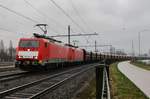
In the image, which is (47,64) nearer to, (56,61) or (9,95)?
(56,61)

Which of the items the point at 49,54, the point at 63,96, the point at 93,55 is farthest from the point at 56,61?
the point at 93,55

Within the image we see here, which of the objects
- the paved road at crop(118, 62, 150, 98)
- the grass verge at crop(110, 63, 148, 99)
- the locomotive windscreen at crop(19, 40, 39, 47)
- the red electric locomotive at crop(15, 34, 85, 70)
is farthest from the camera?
the locomotive windscreen at crop(19, 40, 39, 47)

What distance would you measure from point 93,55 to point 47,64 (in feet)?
144

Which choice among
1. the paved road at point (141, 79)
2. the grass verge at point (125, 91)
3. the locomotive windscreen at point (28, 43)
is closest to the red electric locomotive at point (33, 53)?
the locomotive windscreen at point (28, 43)

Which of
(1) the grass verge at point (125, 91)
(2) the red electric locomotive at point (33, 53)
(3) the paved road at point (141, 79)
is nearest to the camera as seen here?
(1) the grass verge at point (125, 91)

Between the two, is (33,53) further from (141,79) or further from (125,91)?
(125,91)

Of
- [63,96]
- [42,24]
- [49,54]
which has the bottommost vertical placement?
[63,96]

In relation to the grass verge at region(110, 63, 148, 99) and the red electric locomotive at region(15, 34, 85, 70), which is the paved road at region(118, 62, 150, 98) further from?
the red electric locomotive at region(15, 34, 85, 70)

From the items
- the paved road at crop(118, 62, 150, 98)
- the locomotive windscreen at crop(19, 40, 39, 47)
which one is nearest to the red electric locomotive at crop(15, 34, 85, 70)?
the locomotive windscreen at crop(19, 40, 39, 47)

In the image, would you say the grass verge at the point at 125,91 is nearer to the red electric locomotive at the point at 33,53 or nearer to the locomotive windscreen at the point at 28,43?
the red electric locomotive at the point at 33,53

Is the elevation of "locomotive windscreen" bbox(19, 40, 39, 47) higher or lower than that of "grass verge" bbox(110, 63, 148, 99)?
higher

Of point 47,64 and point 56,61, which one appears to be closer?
point 47,64

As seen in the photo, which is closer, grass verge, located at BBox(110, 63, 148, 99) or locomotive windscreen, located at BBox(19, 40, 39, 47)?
grass verge, located at BBox(110, 63, 148, 99)

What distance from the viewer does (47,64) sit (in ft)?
82.6
